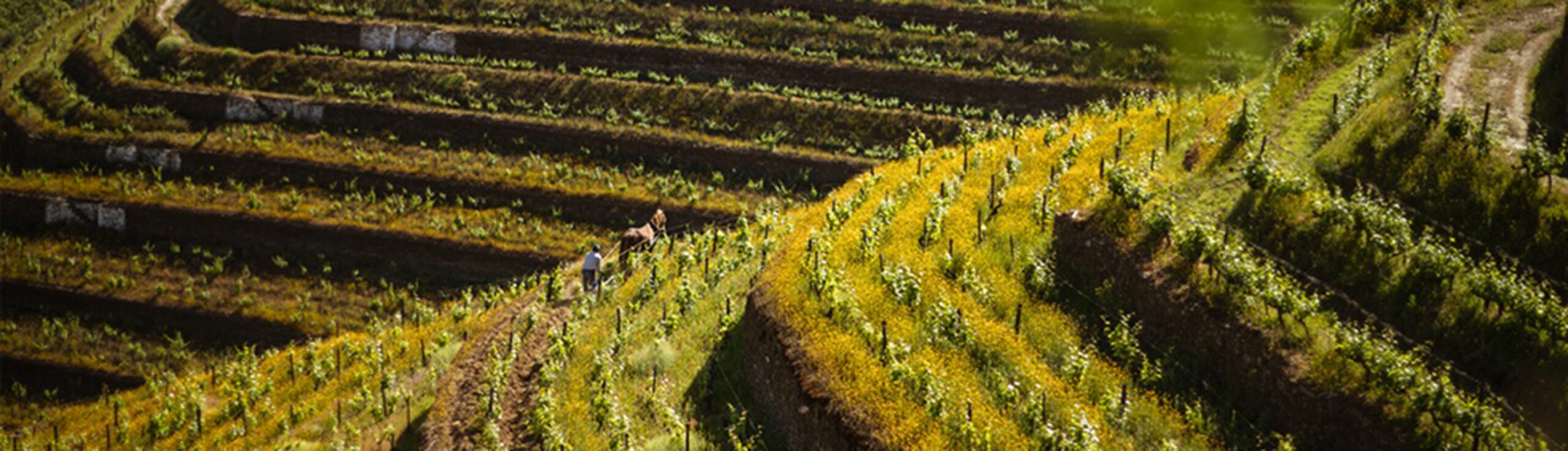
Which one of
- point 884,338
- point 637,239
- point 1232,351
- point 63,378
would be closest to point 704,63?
point 637,239

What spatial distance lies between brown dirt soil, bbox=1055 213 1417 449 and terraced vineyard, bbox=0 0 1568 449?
0.07 metres

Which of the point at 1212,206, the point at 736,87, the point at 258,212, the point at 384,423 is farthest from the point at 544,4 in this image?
the point at 1212,206

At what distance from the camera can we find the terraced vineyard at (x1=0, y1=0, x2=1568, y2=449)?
73.8 ft

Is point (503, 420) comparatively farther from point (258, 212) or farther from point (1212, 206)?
point (258, 212)

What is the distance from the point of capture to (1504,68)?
28766mm

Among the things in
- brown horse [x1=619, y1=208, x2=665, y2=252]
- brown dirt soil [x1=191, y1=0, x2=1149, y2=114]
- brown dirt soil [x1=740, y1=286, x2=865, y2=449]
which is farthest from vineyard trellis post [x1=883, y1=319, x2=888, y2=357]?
brown dirt soil [x1=191, y1=0, x2=1149, y2=114]

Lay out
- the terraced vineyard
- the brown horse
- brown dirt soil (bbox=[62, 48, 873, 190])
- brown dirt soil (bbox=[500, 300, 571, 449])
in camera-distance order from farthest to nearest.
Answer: brown dirt soil (bbox=[62, 48, 873, 190]) < the brown horse < brown dirt soil (bbox=[500, 300, 571, 449]) < the terraced vineyard

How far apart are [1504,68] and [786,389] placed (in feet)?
58.7

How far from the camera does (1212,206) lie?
2698 cm

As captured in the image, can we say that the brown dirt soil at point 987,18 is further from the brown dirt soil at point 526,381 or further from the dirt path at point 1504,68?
the brown dirt soil at point 526,381

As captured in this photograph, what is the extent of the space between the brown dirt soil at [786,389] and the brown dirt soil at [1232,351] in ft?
21.0

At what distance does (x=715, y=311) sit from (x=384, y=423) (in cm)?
893

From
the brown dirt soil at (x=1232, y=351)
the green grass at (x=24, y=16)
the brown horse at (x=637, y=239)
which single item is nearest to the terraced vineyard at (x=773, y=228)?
the brown dirt soil at (x=1232, y=351)

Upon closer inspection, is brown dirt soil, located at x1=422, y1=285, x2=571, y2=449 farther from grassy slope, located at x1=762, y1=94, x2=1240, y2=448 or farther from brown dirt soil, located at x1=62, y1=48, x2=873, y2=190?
Answer: brown dirt soil, located at x1=62, y1=48, x2=873, y2=190
